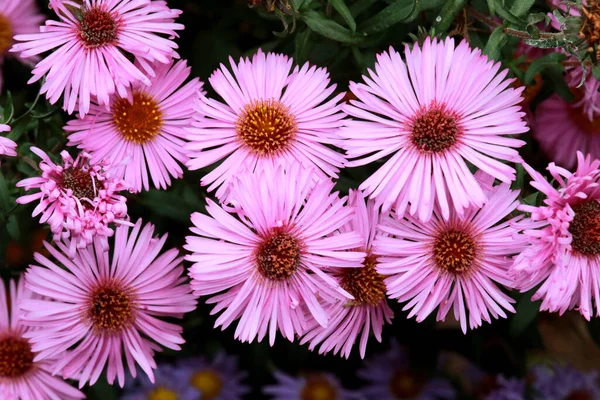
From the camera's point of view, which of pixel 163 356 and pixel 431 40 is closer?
pixel 431 40

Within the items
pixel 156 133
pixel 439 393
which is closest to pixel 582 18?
pixel 156 133

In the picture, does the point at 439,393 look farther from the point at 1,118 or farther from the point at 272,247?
the point at 1,118

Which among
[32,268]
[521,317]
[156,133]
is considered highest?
[156,133]

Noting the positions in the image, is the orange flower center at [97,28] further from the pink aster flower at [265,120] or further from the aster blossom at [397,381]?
the aster blossom at [397,381]

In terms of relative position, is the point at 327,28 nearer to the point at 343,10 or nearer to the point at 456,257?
the point at 343,10

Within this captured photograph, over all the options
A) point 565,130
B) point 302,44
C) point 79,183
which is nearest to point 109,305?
point 79,183

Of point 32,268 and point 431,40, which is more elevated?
point 431,40

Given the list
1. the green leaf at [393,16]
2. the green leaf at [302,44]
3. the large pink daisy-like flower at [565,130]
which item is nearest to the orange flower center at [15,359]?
the green leaf at [302,44]
